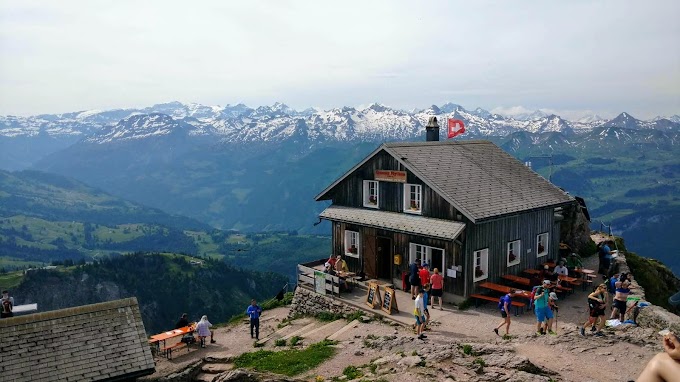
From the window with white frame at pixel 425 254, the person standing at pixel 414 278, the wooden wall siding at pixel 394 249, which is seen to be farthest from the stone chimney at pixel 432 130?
the person standing at pixel 414 278

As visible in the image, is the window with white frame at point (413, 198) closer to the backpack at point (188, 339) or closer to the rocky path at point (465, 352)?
the rocky path at point (465, 352)

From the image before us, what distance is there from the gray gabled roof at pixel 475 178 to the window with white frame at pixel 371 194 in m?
1.40

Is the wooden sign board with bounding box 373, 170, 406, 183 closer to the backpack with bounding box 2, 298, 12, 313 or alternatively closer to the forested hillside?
the backpack with bounding box 2, 298, 12, 313

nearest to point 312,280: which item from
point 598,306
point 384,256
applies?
point 384,256

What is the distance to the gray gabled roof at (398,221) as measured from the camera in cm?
2742

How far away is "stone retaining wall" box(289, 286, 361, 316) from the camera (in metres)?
28.8

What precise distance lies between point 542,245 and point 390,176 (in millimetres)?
10297

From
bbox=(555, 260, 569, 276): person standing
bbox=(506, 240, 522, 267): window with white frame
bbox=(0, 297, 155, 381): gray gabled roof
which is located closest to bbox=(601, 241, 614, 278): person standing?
bbox=(555, 260, 569, 276): person standing

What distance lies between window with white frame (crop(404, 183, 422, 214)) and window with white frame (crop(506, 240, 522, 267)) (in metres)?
5.51

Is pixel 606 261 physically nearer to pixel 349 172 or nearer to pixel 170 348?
pixel 349 172

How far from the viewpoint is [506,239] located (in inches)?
1164

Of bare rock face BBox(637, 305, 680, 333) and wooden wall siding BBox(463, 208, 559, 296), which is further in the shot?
wooden wall siding BBox(463, 208, 559, 296)

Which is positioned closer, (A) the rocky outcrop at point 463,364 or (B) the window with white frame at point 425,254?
(A) the rocky outcrop at point 463,364

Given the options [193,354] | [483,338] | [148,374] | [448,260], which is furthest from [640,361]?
[193,354]
